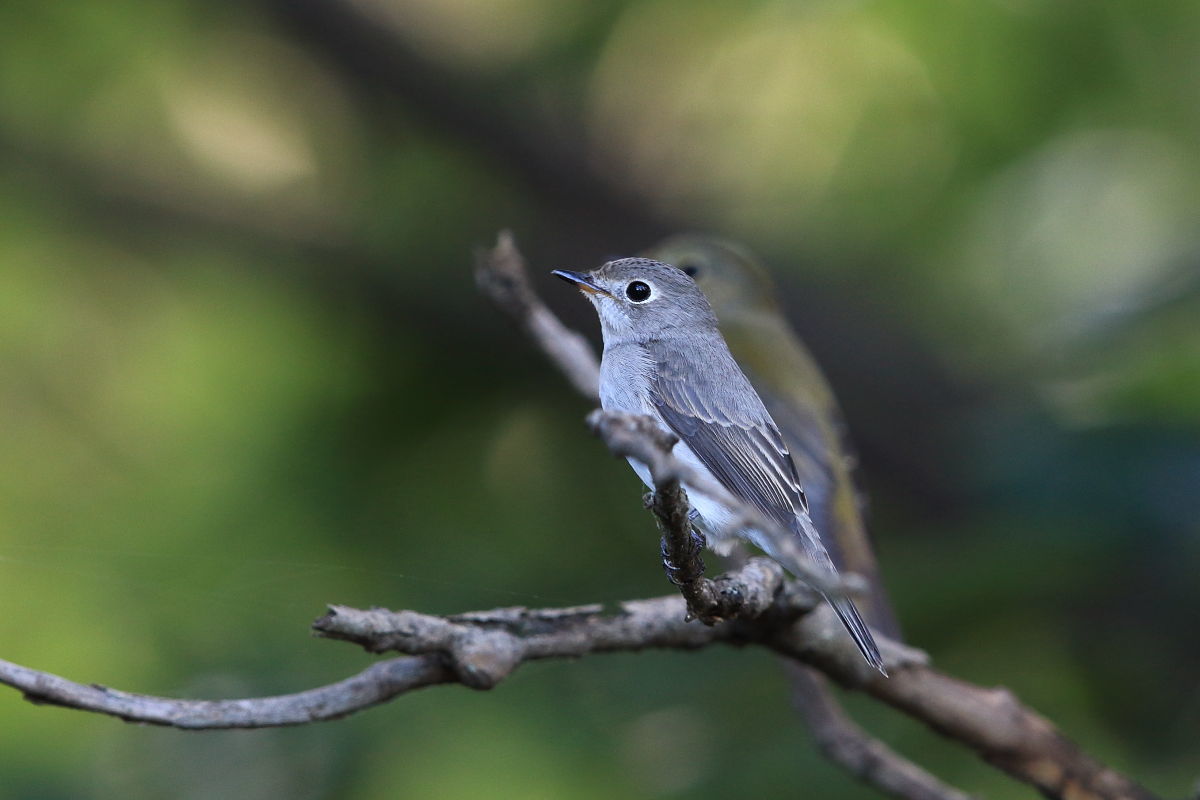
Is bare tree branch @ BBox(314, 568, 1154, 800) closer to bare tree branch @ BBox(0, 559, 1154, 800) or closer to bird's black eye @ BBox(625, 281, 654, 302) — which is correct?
bare tree branch @ BBox(0, 559, 1154, 800)

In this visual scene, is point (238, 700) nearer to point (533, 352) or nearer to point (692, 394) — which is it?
point (692, 394)

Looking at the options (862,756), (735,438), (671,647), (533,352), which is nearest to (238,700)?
(671,647)

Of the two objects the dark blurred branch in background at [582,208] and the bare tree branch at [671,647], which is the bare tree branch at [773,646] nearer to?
the bare tree branch at [671,647]

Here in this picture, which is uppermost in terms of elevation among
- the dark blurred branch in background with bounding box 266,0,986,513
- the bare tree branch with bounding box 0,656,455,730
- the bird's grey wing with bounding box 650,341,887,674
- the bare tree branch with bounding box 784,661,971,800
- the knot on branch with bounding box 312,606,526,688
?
the dark blurred branch in background with bounding box 266,0,986,513

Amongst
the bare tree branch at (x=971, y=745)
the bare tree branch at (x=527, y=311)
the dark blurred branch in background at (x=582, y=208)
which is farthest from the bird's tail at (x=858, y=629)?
the dark blurred branch in background at (x=582, y=208)

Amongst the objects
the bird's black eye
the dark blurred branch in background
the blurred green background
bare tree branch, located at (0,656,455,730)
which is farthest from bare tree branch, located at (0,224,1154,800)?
the dark blurred branch in background
